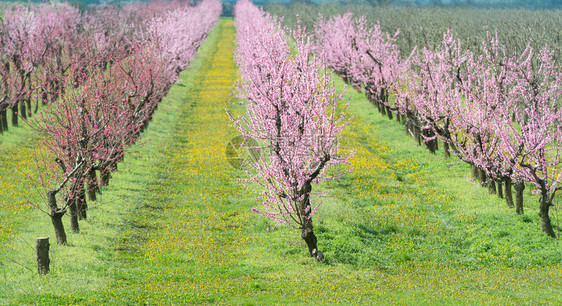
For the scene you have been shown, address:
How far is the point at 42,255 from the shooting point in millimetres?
23375

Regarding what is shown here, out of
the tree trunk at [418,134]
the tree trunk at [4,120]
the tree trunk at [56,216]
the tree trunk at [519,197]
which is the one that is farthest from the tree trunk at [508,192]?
the tree trunk at [4,120]

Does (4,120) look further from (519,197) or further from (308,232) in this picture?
(519,197)

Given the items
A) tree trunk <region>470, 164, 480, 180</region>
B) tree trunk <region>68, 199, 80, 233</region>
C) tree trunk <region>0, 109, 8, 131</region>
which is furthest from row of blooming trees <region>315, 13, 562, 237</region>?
tree trunk <region>0, 109, 8, 131</region>

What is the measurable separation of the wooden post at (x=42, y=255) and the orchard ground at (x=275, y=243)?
0.42 meters

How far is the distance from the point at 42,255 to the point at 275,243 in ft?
33.9

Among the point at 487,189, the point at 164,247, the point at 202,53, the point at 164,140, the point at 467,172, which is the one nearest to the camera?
the point at 164,247

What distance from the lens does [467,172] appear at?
41000mm

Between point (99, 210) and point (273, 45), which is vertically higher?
point (273, 45)

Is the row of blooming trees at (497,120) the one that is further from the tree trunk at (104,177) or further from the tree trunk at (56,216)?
the tree trunk at (56,216)

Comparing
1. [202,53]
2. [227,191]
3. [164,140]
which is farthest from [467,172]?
[202,53]

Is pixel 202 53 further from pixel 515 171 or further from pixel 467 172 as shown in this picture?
pixel 515 171

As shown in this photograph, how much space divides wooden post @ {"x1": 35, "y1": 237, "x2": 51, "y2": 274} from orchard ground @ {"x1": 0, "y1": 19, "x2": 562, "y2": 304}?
42cm

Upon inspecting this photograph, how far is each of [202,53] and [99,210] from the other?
84.6 meters

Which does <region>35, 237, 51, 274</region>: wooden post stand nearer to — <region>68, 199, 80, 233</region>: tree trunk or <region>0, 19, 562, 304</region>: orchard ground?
<region>0, 19, 562, 304</region>: orchard ground
